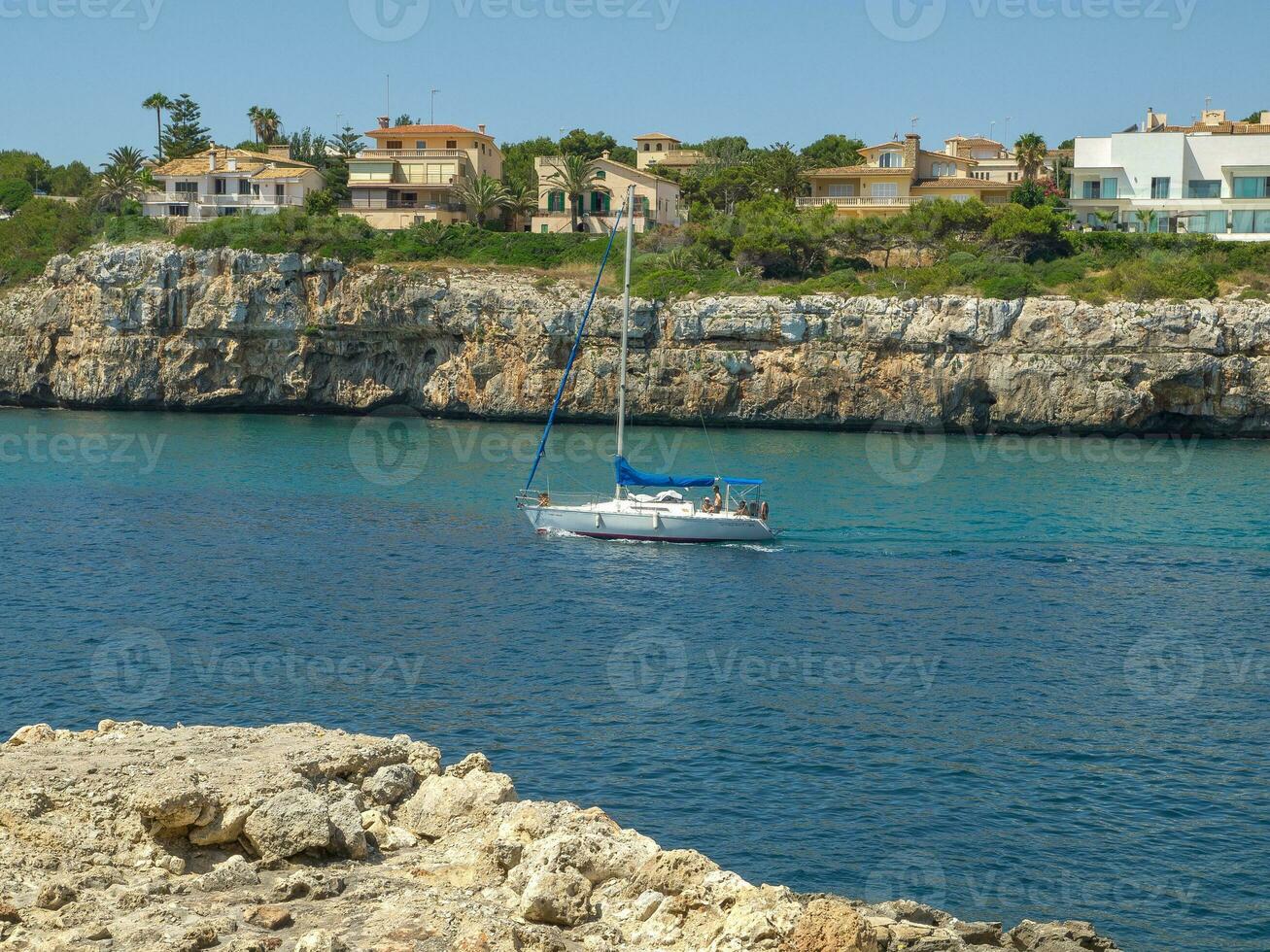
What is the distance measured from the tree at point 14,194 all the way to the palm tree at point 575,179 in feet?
156

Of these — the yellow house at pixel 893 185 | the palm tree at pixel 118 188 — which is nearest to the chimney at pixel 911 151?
the yellow house at pixel 893 185

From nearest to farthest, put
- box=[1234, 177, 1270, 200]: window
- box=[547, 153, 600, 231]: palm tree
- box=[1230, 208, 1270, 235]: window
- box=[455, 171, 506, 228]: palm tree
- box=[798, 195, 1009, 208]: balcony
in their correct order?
box=[1230, 208, 1270, 235]: window → box=[1234, 177, 1270, 200]: window → box=[798, 195, 1009, 208]: balcony → box=[455, 171, 506, 228]: palm tree → box=[547, 153, 600, 231]: palm tree

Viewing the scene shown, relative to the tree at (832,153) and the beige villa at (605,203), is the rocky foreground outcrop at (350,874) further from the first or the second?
the tree at (832,153)

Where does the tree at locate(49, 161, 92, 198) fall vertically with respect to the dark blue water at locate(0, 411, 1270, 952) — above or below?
above

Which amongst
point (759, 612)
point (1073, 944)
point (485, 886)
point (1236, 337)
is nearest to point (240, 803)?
point (485, 886)

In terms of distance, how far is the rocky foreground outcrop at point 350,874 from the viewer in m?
12.2

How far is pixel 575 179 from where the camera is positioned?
97000mm

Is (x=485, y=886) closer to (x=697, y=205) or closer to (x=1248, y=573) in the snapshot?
(x=1248, y=573)

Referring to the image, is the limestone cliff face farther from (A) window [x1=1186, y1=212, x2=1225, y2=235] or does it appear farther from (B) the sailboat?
(B) the sailboat

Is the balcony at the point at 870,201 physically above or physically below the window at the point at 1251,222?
above

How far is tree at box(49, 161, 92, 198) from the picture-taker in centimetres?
12271

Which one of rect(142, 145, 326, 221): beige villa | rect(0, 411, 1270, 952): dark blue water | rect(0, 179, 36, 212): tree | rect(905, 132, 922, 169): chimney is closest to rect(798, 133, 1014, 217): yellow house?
rect(905, 132, 922, 169): chimney

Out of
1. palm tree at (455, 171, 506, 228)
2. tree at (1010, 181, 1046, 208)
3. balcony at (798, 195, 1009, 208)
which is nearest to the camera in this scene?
tree at (1010, 181, 1046, 208)

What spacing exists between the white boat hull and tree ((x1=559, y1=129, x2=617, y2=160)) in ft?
249
